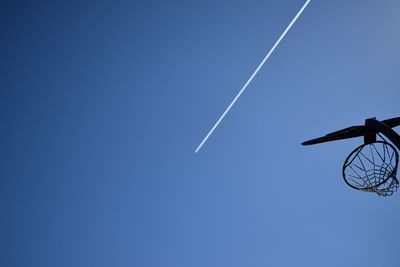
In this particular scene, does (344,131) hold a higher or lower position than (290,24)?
lower

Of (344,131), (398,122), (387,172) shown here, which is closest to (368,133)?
(344,131)

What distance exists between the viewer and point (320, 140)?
4.58 m

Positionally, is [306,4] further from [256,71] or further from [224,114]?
[224,114]

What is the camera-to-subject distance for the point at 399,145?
10.8 feet

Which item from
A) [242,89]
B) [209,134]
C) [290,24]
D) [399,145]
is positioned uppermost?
[290,24]

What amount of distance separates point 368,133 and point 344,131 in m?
0.33

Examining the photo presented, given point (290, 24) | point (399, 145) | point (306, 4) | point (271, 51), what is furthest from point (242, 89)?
point (399, 145)

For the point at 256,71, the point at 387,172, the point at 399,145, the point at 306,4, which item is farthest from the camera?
the point at 256,71

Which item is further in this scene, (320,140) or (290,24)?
(290,24)

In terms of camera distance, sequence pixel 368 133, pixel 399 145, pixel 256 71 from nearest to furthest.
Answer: pixel 399 145, pixel 368 133, pixel 256 71

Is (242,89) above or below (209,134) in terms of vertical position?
above

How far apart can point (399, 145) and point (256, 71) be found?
5.87 metres

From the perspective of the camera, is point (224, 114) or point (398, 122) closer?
point (398, 122)

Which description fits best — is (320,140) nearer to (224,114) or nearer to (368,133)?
(368,133)
